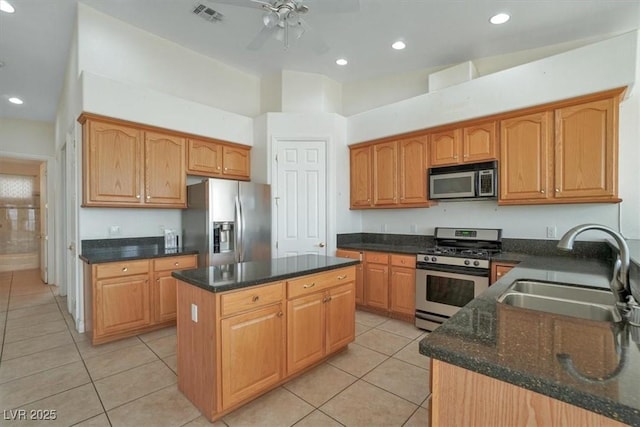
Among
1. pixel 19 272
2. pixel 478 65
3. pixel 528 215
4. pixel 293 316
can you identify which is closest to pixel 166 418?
pixel 293 316

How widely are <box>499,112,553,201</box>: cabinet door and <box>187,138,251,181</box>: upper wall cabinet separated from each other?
3.40 metres

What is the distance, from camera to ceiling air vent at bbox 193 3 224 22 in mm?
3084

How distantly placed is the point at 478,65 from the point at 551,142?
1.48 metres

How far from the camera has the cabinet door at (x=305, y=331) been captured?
226 centimetres

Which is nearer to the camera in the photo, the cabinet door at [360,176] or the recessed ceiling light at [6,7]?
the recessed ceiling light at [6,7]

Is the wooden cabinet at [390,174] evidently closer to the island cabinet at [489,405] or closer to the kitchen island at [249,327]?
the kitchen island at [249,327]

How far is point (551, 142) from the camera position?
294 cm

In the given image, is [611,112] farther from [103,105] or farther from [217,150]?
[103,105]

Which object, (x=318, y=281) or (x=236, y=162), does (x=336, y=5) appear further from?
(x=236, y=162)

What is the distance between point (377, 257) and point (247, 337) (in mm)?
2307

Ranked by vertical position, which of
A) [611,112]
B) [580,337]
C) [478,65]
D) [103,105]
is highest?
[478,65]

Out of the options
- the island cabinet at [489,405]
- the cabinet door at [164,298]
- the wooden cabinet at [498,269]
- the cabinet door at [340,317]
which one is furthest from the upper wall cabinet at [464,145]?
the cabinet door at [164,298]

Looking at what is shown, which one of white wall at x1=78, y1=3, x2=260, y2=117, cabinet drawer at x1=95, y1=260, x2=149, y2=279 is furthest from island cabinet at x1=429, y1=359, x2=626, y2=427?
white wall at x1=78, y1=3, x2=260, y2=117

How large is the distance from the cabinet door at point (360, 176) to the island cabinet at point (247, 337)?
2.06m
